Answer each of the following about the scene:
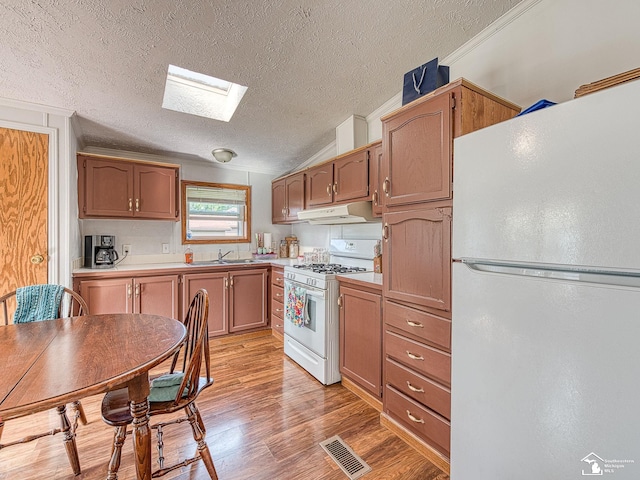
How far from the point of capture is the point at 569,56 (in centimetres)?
152

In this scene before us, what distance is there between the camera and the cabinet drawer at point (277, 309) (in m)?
3.33

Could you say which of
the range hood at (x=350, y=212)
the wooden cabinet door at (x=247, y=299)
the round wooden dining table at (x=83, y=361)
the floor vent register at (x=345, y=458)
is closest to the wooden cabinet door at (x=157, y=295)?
the wooden cabinet door at (x=247, y=299)

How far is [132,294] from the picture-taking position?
2.87 meters

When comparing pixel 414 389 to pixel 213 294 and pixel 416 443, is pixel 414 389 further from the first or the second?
pixel 213 294

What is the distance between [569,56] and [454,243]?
1.27m

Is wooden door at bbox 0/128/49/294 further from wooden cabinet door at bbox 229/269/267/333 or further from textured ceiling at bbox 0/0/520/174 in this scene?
wooden cabinet door at bbox 229/269/267/333

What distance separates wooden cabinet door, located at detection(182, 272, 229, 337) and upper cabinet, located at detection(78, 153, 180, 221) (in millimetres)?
792

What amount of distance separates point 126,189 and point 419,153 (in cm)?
302

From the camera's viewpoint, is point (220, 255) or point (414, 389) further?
point (220, 255)

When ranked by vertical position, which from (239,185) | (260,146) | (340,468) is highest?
(260,146)

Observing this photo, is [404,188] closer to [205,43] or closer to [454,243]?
[454,243]

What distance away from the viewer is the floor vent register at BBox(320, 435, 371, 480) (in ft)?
4.95

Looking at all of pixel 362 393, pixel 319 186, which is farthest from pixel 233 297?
pixel 362 393

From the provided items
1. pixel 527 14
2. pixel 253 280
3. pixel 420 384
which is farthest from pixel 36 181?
pixel 527 14
